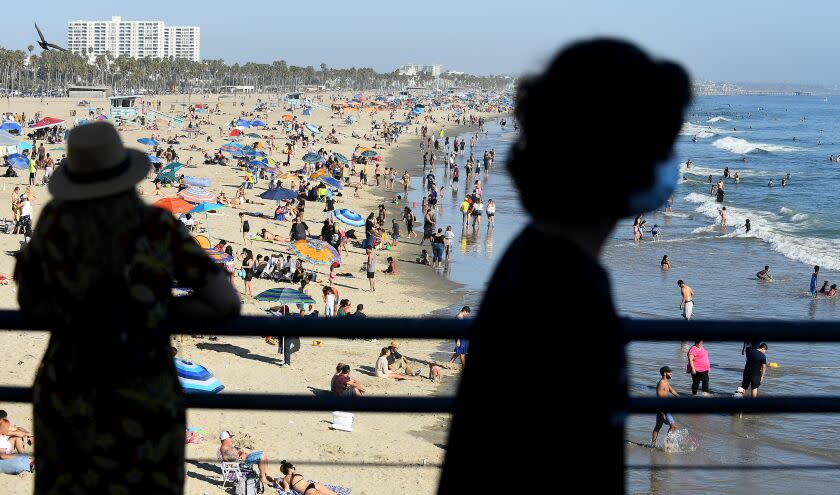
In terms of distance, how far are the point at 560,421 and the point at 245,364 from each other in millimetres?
12867

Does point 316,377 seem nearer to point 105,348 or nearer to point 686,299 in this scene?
point 686,299

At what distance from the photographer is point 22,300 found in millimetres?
1909

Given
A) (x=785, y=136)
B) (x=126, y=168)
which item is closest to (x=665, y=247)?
(x=126, y=168)

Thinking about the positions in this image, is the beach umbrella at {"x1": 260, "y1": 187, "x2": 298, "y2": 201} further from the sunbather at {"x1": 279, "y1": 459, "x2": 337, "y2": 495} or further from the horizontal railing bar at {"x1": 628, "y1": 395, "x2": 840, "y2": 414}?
the horizontal railing bar at {"x1": 628, "y1": 395, "x2": 840, "y2": 414}

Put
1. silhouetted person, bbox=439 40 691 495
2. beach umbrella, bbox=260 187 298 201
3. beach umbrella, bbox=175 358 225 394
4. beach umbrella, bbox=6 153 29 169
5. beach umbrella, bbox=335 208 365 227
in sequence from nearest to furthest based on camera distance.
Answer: silhouetted person, bbox=439 40 691 495, beach umbrella, bbox=175 358 225 394, beach umbrella, bbox=335 208 365 227, beach umbrella, bbox=260 187 298 201, beach umbrella, bbox=6 153 29 169

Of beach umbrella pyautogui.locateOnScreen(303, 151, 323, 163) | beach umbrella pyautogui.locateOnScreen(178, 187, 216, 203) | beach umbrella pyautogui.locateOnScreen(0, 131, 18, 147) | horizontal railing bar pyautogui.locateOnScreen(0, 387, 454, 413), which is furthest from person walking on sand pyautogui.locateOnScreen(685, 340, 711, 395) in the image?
beach umbrella pyautogui.locateOnScreen(303, 151, 323, 163)

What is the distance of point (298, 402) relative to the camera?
239 cm

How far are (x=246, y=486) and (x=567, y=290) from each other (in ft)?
23.4

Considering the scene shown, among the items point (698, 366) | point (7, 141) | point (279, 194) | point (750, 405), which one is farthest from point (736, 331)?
point (7, 141)

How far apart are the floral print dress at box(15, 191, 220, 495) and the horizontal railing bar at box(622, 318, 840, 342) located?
1.02m

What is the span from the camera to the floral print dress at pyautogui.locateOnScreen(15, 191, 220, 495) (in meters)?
1.79

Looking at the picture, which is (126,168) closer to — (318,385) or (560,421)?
(560,421)

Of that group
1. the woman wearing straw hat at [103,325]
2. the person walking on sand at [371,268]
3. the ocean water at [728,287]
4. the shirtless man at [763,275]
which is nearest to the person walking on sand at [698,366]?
the ocean water at [728,287]

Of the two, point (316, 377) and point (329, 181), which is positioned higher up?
point (329, 181)
